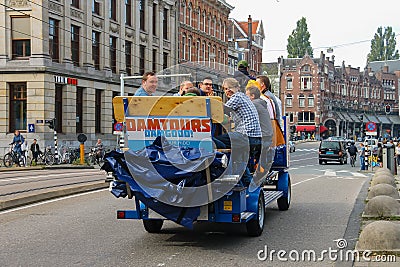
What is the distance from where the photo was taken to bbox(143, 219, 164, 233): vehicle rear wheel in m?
8.98

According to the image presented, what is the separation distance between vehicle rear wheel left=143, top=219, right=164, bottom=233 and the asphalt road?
0.11 meters

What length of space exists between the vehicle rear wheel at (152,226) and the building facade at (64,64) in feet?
86.3

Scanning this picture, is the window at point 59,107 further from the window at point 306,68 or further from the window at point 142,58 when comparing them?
the window at point 306,68

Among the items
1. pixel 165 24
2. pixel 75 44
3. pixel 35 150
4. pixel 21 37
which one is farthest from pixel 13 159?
pixel 165 24

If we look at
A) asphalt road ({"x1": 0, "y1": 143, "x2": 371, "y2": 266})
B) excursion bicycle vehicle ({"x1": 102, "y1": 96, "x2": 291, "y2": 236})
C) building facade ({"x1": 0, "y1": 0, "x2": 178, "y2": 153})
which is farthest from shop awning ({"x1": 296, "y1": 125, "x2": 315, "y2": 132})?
excursion bicycle vehicle ({"x1": 102, "y1": 96, "x2": 291, "y2": 236})

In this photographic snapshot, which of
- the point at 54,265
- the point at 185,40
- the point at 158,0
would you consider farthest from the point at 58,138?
the point at 54,265

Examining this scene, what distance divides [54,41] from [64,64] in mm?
1517

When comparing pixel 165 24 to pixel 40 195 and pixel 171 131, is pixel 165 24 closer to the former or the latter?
pixel 40 195

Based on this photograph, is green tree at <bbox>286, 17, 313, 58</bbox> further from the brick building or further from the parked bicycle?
the parked bicycle

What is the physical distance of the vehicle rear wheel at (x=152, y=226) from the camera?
898 centimetres

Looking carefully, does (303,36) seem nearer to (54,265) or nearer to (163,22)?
(163,22)

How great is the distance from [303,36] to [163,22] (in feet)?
204

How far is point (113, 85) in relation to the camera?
42.3 meters

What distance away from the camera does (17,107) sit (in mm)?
35062
